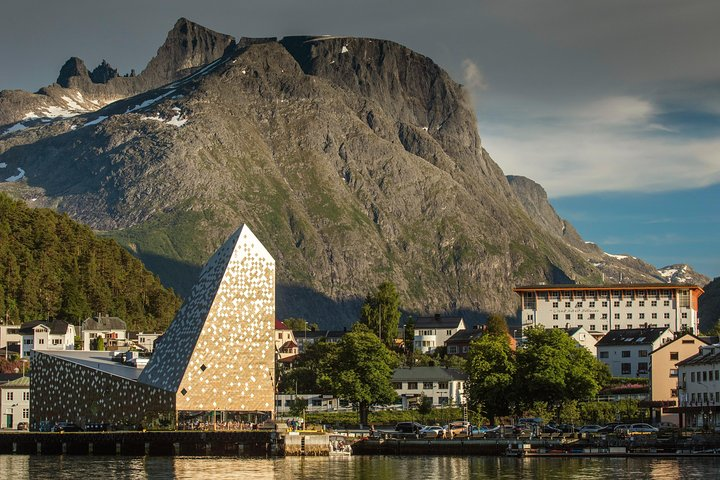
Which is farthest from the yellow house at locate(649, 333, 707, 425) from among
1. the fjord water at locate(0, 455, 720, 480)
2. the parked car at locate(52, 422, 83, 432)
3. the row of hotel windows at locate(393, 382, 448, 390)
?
the parked car at locate(52, 422, 83, 432)

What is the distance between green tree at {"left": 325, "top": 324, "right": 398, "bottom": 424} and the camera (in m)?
146

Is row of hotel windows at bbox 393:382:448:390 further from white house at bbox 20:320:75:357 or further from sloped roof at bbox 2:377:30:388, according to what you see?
white house at bbox 20:320:75:357

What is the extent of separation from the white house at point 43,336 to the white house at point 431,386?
5149 centimetres

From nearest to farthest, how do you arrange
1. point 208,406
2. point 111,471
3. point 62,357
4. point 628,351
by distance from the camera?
1. point 111,471
2. point 208,406
3. point 62,357
4. point 628,351

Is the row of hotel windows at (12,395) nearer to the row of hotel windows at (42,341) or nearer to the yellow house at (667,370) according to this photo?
the row of hotel windows at (42,341)

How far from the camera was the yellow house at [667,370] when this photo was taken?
138m

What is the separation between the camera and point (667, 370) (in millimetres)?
143375

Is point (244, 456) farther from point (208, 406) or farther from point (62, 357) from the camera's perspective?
point (62, 357)

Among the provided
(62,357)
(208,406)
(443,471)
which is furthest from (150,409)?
(443,471)

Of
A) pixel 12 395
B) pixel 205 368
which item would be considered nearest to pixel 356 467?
pixel 205 368

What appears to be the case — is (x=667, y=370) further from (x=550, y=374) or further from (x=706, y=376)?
(x=550, y=374)

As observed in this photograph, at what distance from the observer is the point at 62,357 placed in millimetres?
119312

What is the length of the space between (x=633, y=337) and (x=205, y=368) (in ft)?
304

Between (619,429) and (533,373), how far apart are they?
10787 mm
